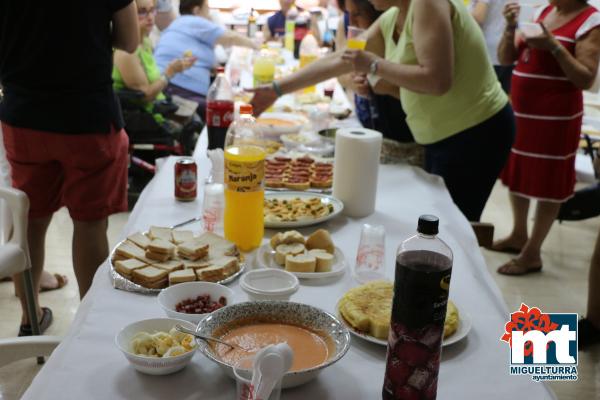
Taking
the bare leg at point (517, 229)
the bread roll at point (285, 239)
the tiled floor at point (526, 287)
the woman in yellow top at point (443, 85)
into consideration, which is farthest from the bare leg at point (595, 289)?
the bread roll at point (285, 239)

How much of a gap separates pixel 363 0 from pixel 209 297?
1857mm

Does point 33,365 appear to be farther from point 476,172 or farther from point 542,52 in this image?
point 542,52

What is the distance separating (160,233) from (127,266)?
0.55ft

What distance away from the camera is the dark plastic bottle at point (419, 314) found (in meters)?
0.79

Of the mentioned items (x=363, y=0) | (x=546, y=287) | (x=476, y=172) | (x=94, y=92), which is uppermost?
(x=363, y=0)

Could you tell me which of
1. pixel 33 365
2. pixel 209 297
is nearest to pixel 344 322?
pixel 209 297

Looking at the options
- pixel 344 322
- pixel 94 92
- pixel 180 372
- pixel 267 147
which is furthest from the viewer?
pixel 267 147

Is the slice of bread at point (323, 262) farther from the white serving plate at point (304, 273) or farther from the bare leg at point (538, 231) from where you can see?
the bare leg at point (538, 231)

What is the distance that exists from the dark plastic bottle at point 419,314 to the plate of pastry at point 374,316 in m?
0.17

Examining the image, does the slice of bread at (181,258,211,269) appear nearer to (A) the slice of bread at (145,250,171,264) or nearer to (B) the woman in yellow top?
(A) the slice of bread at (145,250,171,264)

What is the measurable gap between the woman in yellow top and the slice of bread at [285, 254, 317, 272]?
86cm

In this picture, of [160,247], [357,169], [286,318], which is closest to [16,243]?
[160,247]

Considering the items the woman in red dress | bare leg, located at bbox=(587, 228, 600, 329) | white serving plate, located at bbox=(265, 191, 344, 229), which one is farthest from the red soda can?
the woman in red dress

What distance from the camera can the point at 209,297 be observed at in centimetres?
112
